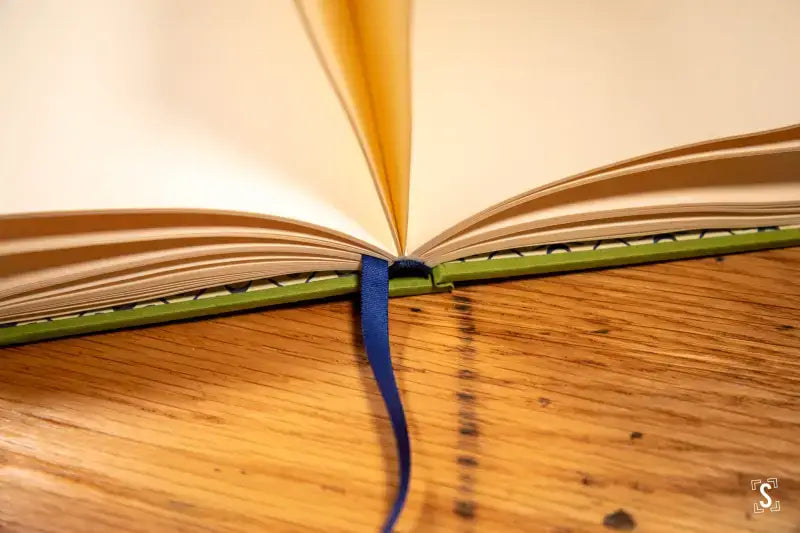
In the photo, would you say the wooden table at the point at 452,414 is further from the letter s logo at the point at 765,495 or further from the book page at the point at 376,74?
the book page at the point at 376,74

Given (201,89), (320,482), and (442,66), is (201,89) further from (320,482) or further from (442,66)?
(320,482)

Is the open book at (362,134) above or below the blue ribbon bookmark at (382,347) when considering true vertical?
above

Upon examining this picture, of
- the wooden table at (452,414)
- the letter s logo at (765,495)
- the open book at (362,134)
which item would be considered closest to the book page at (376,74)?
the open book at (362,134)

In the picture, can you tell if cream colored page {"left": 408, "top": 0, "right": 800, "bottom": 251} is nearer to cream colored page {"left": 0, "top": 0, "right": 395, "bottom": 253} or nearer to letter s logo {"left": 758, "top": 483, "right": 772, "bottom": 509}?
cream colored page {"left": 0, "top": 0, "right": 395, "bottom": 253}

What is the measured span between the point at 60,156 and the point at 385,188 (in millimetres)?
197

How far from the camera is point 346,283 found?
0.48 metres

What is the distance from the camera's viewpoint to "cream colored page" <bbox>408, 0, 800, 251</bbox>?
0.44 metres

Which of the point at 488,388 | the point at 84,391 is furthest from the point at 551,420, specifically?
the point at 84,391

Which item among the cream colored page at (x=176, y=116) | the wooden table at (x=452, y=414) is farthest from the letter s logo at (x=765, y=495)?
the cream colored page at (x=176, y=116)

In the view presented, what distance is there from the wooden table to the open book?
1.3 inches

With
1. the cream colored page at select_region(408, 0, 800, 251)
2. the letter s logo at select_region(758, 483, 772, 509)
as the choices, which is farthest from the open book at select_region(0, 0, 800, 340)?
the letter s logo at select_region(758, 483, 772, 509)

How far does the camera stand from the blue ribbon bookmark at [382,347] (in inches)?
16.5

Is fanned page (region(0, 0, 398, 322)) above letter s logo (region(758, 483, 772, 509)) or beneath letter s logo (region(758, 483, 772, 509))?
above

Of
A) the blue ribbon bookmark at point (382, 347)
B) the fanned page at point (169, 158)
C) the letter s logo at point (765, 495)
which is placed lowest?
the letter s logo at point (765, 495)
